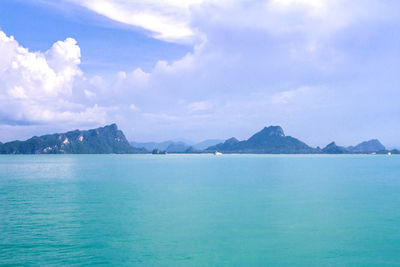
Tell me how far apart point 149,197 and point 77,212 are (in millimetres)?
11504

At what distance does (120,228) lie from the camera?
2553cm

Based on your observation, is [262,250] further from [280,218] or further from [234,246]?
[280,218]

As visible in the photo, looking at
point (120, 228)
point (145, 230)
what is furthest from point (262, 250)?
point (120, 228)

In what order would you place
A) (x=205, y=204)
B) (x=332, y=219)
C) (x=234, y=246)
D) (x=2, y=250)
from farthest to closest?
(x=205, y=204) < (x=332, y=219) < (x=234, y=246) < (x=2, y=250)

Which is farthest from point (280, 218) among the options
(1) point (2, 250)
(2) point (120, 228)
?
(1) point (2, 250)

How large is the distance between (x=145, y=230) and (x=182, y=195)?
18.6 meters

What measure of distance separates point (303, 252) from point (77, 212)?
20.3m

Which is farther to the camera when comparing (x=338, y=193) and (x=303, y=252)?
(x=338, y=193)

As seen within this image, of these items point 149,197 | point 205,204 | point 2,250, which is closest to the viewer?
point 2,250

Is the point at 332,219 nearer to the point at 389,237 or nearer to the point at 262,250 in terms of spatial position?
the point at 389,237

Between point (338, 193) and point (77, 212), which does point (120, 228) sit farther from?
point (338, 193)

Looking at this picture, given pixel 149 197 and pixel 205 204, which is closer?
pixel 205 204

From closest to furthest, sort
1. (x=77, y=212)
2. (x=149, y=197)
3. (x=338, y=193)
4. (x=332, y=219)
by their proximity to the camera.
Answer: (x=332, y=219) → (x=77, y=212) → (x=149, y=197) → (x=338, y=193)

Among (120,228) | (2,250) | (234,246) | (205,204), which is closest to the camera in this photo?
(2,250)
